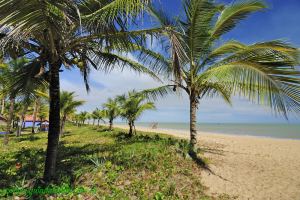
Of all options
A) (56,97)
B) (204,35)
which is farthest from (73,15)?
(204,35)

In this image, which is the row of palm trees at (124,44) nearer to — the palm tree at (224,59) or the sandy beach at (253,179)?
the palm tree at (224,59)

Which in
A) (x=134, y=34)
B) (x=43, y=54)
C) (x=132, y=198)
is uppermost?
(x=134, y=34)

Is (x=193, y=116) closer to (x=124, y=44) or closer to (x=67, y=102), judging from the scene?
(x=124, y=44)

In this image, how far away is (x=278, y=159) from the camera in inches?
469

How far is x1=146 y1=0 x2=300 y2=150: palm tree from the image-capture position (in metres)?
5.29

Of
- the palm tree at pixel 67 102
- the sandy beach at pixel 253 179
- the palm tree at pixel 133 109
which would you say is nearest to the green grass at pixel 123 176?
the sandy beach at pixel 253 179

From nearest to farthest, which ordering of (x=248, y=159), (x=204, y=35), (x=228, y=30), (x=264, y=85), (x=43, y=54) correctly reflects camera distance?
(x=264, y=85) < (x=43, y=54) < (x=204, y=35) < (x=228, y=30) < (x=248, y=159)

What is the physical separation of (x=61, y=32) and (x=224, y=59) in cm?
635

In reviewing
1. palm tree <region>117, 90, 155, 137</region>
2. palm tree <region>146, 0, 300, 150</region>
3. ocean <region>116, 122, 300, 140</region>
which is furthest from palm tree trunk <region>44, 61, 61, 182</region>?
ocean <region>116, 122, 300, 140</region>

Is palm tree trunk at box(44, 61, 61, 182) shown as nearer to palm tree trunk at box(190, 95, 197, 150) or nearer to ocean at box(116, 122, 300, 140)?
palm tree trunk at box(190, 95, 197, 150)

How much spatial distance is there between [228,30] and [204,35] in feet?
4.30

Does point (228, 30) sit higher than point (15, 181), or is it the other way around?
point (228, 30)

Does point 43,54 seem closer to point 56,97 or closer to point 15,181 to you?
point 56,97

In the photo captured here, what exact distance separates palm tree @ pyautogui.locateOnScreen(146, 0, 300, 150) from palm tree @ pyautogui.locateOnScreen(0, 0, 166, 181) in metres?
1.09
